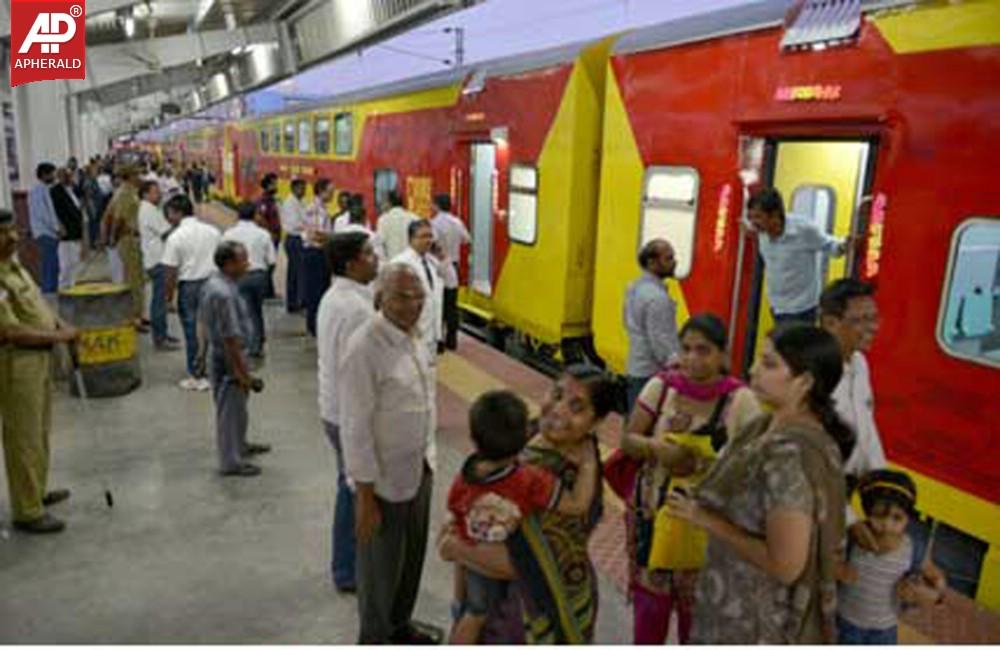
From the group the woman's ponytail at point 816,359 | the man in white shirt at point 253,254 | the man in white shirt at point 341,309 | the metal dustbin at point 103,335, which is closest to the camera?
the woman's ponytail at point 816,359

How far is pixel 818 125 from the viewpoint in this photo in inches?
180

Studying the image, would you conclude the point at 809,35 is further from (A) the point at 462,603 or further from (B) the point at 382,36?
(B) the point at 382,36

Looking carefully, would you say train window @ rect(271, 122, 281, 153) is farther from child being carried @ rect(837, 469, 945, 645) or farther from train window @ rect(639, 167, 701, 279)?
child being carried @ rect(837, 469, 945, 645)

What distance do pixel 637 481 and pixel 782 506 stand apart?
0.95 meters

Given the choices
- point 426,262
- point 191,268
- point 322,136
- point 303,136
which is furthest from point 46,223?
point 426,262

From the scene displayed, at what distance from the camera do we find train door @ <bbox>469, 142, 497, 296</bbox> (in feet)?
30.5

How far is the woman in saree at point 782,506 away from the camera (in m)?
2.01

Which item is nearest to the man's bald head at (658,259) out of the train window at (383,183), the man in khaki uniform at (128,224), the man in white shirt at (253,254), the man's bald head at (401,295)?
the man's bald head at (401,295)

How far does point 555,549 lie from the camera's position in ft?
7.97

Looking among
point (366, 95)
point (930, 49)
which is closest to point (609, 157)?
point (930, 49)

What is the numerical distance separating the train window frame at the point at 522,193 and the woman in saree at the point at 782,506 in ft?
18.6

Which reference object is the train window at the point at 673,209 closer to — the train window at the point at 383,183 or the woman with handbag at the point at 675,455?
the woman with handbag at the point at 675,455

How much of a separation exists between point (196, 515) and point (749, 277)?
12.1 ft

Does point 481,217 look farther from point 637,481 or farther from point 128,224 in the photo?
point 637,481
